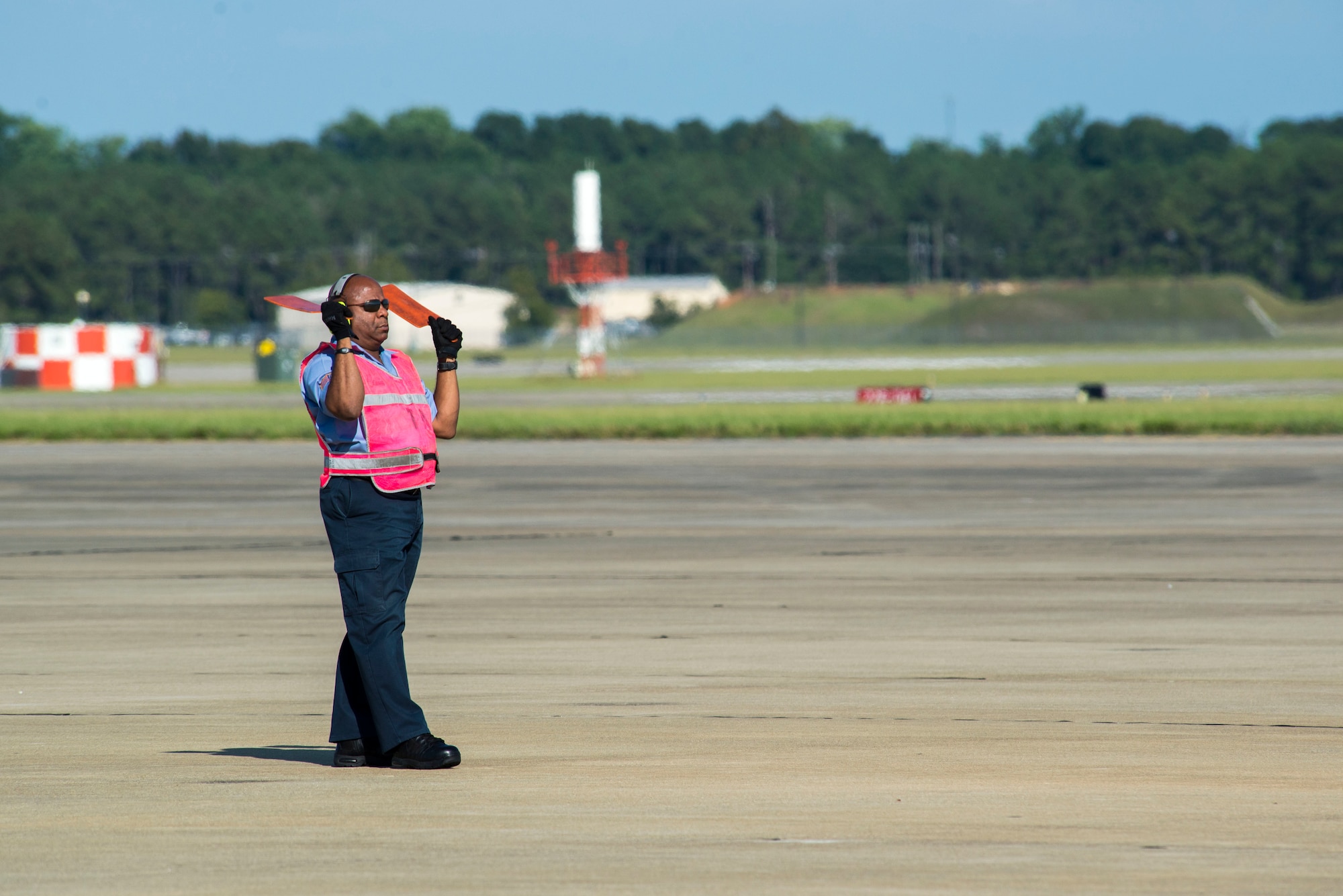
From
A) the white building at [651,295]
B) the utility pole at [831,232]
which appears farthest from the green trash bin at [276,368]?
the utility pole at [831,232]

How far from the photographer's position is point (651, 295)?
174 metres

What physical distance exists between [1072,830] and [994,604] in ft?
19.7

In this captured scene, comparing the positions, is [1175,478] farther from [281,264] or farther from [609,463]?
[281,264]

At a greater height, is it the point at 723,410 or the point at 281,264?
the point at 281,264

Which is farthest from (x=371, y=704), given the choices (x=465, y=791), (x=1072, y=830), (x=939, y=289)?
(x=939, y=289)

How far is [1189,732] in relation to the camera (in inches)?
283

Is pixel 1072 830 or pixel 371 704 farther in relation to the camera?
pixel 371 704

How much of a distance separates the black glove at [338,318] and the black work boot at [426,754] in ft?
5.54

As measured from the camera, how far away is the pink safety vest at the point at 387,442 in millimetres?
6461

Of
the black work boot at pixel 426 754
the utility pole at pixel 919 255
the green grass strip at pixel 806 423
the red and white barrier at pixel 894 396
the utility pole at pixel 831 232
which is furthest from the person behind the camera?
the utility pole at pixel 831 232

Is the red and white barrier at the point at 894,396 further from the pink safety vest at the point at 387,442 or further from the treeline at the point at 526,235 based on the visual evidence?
the treeline at the point at 526,235

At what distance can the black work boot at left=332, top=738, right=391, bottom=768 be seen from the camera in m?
6.71

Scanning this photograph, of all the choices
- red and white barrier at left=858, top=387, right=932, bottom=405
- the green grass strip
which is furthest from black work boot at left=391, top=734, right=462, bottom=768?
red and white barrier at left=858, top=387, right=932, bottom=405

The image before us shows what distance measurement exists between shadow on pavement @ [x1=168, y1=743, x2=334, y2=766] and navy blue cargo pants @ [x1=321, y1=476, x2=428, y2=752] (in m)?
0.31
